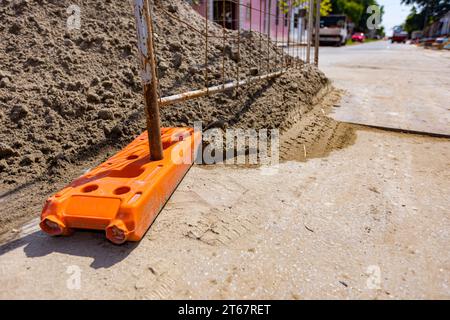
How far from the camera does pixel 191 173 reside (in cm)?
294

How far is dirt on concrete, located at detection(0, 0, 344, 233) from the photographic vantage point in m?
2.95

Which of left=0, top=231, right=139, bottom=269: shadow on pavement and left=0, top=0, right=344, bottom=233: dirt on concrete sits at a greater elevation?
left=0, top=0, right=344, bottom=233: dirt on concrete

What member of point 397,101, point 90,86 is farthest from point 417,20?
point 90,86

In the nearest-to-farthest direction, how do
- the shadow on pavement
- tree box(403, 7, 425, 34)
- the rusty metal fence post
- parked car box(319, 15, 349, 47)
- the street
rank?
the street < the shadow on pavement < the rusty metal fence post < parked car box(319, 15, 349, 47) < tree box(403, 7, 425, 34)

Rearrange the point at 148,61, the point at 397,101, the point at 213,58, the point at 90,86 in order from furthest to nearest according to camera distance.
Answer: the point at 397,101 → the point at 213,58 → the point at 90,86 → the point at 148,61

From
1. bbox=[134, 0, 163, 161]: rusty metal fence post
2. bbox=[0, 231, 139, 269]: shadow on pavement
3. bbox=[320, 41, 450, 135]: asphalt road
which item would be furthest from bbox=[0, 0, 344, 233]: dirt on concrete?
bbox=[134, 0, 163, 161]: rusty metal fence post

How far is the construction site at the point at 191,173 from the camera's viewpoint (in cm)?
180

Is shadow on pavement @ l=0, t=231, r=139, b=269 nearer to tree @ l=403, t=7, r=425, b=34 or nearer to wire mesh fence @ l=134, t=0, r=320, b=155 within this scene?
wire mesh fence @ l=134, t=0, r=320, b=155

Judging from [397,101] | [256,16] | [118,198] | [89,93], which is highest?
[256,16]

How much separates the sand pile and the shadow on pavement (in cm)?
91

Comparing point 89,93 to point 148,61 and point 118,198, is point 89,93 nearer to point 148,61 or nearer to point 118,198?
point 148,61

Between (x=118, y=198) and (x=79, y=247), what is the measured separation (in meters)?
0.35

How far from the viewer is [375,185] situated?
9.17ft
